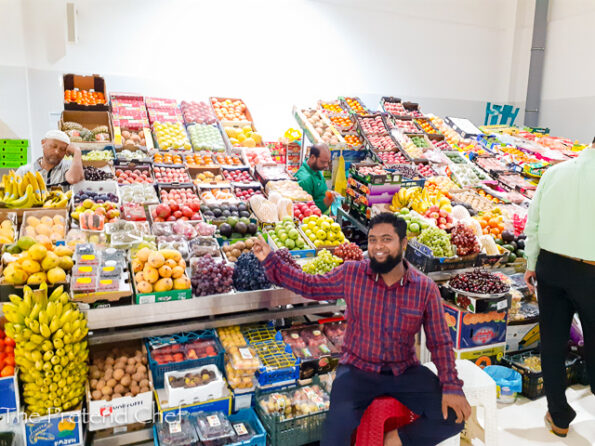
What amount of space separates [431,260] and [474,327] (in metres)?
0.67

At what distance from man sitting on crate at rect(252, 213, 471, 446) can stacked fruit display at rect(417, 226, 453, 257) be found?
1717mm

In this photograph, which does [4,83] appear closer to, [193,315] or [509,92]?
[193,315]

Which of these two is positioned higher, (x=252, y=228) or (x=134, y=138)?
(x=134, y=138)

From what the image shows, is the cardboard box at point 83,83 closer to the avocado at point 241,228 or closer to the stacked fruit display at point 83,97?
the stacked fruit display at point 83,97

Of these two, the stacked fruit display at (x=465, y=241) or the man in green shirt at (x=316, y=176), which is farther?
the man in green shirt at (x=316, y=176)

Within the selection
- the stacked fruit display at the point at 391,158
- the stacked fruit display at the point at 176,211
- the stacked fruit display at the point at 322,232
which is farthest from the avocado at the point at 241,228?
the stacked fruit display at the point at 391,158

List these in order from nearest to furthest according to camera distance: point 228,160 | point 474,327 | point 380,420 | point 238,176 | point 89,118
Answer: point 380,420 < point 474,327 < point 238,176 < point 228,160 < point 89,118

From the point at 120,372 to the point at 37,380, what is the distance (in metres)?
0.47

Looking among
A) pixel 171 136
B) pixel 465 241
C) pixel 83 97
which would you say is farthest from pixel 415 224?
pixel 83 97

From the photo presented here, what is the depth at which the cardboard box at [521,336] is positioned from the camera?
4145mm

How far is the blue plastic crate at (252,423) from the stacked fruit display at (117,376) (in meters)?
0.58

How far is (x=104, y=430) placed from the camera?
301cm

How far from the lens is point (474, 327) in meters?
3.89

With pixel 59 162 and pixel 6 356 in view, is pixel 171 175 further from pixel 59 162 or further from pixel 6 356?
pixel 6 356
